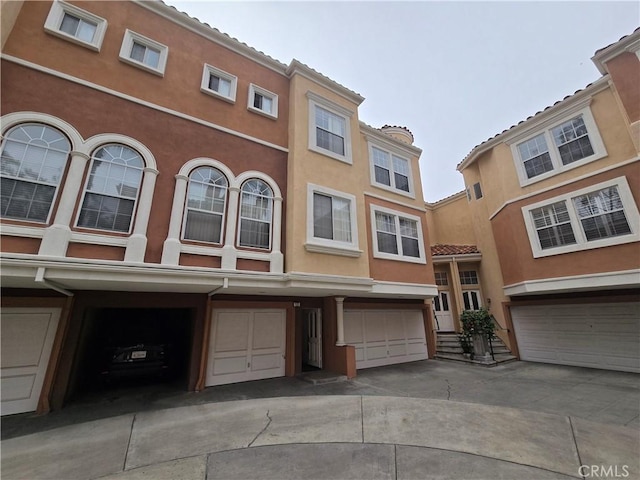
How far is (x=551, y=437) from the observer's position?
168 inches

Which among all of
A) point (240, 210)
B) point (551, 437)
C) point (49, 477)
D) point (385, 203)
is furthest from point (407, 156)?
point (49, 477)

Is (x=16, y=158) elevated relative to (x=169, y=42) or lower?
lower

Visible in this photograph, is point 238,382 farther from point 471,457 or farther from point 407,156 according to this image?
point 407,156

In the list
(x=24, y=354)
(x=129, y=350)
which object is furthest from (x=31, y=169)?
(x=129, y=350)

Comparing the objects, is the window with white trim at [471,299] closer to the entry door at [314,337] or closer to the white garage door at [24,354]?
the entry door at [314,337]

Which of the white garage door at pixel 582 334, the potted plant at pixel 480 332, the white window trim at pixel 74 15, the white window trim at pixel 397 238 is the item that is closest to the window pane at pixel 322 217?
the white window trim at pixel 397 238

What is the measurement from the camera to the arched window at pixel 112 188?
5.45 m

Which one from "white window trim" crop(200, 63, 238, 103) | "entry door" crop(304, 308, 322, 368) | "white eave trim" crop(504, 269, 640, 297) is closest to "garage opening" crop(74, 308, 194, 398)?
"entry door" crop(304, 308, 322, 368)

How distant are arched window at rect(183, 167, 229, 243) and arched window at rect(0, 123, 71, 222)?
2.36 metres

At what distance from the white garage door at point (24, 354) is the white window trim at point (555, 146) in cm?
1654

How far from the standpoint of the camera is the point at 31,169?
16.7 feet

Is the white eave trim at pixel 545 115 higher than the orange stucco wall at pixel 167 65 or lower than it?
higher

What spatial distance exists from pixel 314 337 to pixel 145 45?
33.8ft

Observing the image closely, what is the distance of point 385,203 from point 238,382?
26.1 ft
